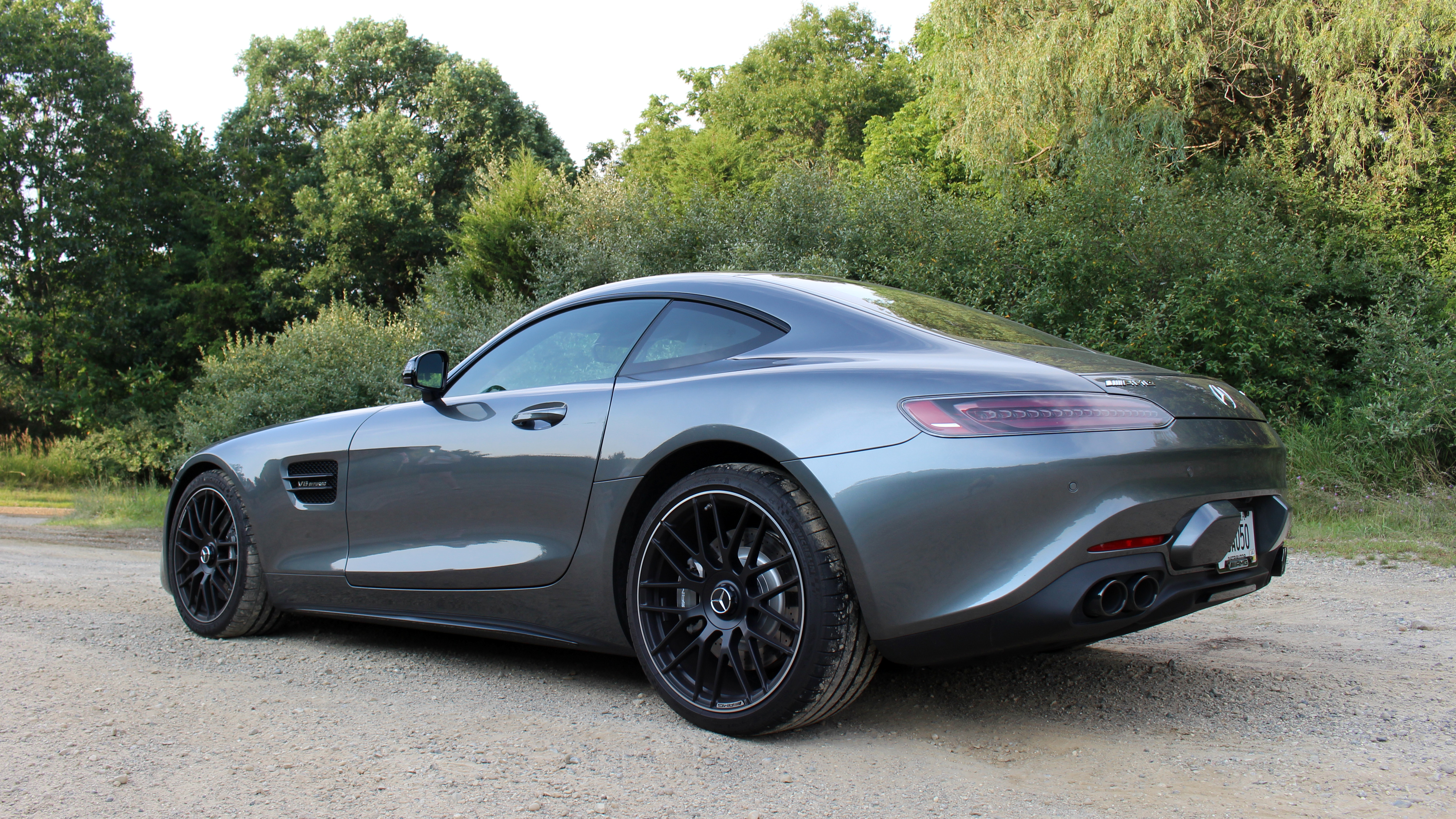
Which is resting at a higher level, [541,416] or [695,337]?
[695,337]

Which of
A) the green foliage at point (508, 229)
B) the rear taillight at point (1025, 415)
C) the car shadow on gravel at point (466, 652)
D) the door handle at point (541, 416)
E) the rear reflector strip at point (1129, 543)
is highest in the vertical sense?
the green foliage at point (508, 229)

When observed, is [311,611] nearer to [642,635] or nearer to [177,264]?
[642,635]

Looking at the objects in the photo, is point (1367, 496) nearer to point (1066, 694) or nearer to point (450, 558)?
point (1066, 694)

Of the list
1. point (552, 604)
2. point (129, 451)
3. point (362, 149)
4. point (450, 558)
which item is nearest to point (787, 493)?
point (552, 604)

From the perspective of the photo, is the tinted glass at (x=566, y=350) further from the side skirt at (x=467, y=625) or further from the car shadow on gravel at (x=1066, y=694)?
the car shadow on gravel at (x=1066, y=694)

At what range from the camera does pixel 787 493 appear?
261cm

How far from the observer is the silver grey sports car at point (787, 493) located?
2.35m

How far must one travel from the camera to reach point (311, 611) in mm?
4039

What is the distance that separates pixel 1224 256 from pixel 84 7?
104 ft

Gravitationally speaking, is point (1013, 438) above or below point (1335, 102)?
below

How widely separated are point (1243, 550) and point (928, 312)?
120 centimetres

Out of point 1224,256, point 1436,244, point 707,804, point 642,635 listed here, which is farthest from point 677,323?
point 1436,244

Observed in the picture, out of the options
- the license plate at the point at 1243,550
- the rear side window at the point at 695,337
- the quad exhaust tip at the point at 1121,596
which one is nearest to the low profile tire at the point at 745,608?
the rear side window at the point at 695,337

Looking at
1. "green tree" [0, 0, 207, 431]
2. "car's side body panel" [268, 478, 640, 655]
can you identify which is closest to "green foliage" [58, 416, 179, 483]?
"green tree" [0, 0, 207, 431]
